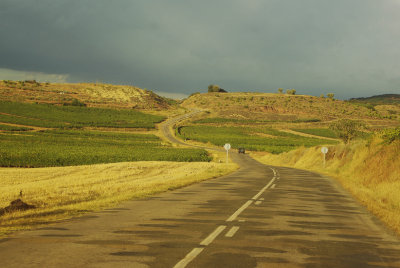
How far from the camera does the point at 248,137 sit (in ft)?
364

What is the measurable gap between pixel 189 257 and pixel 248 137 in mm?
105003

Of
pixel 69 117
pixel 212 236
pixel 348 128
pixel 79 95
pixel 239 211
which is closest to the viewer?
pixel 212 236

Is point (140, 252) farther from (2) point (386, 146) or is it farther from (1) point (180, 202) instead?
(2) point (386, 146)

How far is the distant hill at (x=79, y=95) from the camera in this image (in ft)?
512

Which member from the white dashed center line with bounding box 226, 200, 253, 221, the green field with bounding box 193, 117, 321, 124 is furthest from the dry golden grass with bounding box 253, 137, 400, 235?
the green field with bounding box 193, 117, 321, 124

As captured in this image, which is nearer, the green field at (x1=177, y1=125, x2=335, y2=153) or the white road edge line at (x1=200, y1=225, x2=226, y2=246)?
Result: the white road edge line at (x1=200, y1=225, x2=226, y2=246)

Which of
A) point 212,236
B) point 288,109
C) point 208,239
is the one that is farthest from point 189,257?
point 288,109

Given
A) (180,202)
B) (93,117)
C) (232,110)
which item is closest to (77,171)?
(180,202)

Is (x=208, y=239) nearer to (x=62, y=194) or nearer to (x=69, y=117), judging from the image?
(x=62, y=194)

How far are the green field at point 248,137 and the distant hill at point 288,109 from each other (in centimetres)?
3277

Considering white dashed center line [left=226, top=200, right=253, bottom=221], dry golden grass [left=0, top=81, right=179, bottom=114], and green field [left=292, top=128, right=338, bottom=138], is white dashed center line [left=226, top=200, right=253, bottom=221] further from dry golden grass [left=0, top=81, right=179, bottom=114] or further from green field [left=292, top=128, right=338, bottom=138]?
dry golden grass [left=0, top=81, right=179, bottom=114]

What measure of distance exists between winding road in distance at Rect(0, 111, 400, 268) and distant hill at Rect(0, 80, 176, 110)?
150 m

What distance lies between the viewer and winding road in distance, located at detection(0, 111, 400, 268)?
6.57m

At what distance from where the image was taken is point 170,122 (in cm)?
13988
